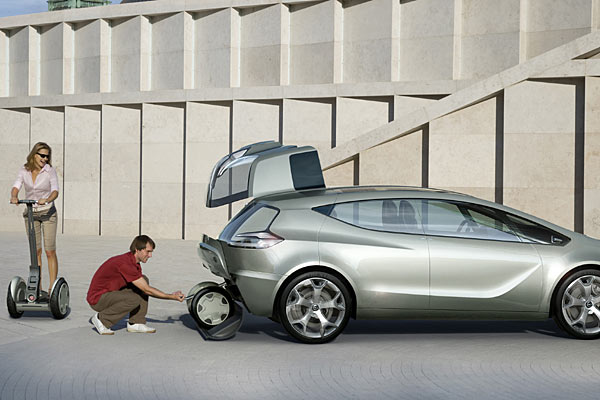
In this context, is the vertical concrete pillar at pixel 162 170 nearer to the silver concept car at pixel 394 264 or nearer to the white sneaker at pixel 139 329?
the white sneaker at pixel 139 329

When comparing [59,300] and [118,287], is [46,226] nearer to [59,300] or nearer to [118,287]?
[59,300]

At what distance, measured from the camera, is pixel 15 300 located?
8.97 m

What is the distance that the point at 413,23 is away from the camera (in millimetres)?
20594

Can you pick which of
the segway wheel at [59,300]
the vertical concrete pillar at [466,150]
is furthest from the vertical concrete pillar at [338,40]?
the segway wheel at [59,300]

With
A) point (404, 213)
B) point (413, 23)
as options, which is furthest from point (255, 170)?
point (413, 23)

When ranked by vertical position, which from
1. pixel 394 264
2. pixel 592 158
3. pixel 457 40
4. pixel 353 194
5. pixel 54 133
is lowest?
pixel 394 264

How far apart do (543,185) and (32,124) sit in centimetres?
1473

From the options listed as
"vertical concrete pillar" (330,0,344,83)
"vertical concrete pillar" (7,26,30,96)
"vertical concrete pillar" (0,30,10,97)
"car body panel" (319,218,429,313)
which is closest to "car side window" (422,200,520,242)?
"car body panel" (319,218,429,313)

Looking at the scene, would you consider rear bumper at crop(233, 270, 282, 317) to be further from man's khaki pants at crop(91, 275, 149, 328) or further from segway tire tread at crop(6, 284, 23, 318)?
segway tire tread at crop(6, 284, 23, 318)

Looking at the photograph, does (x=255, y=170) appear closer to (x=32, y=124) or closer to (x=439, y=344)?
(x=439, y=344)

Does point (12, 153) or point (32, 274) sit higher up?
point (12, 153)

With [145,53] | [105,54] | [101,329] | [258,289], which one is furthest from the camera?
[105,54]

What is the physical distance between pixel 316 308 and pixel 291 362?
85cm

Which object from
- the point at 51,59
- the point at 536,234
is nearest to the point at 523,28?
the point at 536,234
